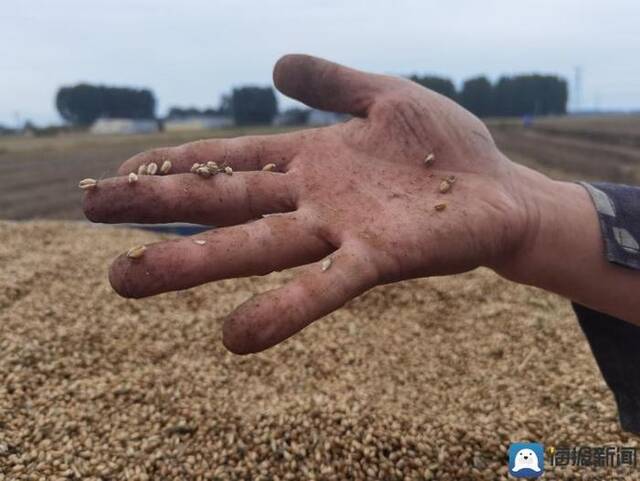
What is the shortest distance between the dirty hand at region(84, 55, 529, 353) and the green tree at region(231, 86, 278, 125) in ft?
116

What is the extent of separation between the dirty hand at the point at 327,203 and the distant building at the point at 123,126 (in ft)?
167

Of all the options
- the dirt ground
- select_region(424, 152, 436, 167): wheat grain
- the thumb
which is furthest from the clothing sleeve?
the dirt ground

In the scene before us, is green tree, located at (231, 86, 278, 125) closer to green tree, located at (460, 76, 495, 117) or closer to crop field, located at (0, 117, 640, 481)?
green tree, located at (460, 76, 495, 117)

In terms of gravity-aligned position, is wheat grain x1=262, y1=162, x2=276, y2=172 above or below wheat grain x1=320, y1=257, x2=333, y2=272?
above

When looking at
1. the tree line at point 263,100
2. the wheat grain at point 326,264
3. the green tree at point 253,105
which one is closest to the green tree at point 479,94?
the tree line at point 263,100

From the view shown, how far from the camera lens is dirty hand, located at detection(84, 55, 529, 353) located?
5.20ft

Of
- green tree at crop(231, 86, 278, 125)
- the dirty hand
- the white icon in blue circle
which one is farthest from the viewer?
green tree at crop(231, 86, 278, 125)

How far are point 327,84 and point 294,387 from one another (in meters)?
1.69

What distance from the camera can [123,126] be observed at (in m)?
51.0

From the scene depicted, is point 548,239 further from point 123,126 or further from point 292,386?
point 123,126

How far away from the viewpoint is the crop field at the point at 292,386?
7.70ft

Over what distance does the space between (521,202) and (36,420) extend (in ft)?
7.45

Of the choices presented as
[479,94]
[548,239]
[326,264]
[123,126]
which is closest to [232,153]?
[326,264]

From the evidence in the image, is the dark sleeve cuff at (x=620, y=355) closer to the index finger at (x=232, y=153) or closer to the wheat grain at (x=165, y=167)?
the index finger at (x=232, y=153)
